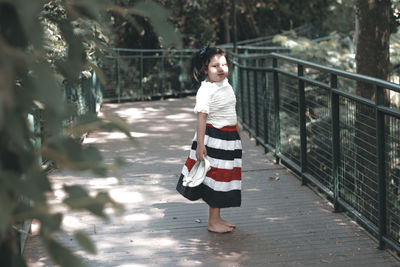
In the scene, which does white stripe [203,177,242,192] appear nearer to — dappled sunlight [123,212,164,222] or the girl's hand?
the girl's hand

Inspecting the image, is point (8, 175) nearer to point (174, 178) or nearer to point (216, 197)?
point (216, 197)

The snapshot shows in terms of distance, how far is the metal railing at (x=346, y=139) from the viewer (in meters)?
4.12

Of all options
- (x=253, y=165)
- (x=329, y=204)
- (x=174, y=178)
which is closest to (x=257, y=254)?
(x=329, y=204)

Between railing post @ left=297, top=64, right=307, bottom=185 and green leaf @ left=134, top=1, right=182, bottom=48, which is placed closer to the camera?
green leaf @ left=134, top=1, right=182, bottom=48

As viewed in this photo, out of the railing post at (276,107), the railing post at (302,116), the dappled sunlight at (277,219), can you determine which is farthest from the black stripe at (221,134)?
the railing post at (276,107)

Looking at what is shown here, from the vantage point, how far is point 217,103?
4.64m

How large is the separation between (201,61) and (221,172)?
0.91 m

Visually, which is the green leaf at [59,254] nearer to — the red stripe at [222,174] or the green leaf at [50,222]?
the green leaf at [50,222]

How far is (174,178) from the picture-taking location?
21.8 feet

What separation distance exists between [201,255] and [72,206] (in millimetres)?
3161

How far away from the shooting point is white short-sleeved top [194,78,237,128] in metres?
4.60

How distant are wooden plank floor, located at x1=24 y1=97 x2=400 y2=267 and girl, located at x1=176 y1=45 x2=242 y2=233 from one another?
0.27m

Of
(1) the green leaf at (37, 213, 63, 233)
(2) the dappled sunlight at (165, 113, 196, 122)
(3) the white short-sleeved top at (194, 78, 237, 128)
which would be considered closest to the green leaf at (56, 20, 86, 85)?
(1) the green leaf at (37, 213, 63, 233)

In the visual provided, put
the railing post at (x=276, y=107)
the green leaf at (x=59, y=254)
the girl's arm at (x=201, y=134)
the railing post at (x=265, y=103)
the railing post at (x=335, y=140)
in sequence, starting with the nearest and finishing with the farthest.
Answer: the green leaf at (x=59, y=254), the girl's arm at (x=201, y=134), the railing post at (x=335, y=140), the railing post at (x=276, y=107), the railing post at (x=265, y=103)
